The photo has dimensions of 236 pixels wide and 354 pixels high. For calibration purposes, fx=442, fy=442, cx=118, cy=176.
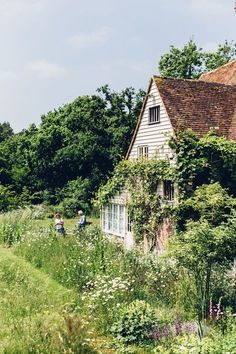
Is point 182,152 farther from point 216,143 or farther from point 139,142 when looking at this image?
point 139,142

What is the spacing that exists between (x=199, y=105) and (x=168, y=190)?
4.67m

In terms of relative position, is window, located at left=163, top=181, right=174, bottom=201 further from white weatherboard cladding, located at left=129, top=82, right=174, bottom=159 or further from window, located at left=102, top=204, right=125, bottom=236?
window, located at left=102, top=204, right=125, bottom=236

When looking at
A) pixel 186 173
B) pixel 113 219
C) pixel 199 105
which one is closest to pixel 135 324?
pixel 186 173

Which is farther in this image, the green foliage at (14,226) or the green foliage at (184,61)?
the green foliage at (184,61)

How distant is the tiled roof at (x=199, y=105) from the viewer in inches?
803

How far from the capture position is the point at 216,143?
60.5 ft

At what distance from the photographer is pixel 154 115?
862 inches

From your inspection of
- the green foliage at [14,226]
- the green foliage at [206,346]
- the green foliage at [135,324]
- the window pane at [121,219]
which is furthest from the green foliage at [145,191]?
the green foliage at [206,346]

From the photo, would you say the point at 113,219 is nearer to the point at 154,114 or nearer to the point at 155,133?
the point at 155,133

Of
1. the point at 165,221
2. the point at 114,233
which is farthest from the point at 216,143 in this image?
the point at 114,233

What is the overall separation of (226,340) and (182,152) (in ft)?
38.1

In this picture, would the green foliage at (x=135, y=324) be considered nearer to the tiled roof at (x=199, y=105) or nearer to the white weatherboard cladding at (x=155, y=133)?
the white weatherboard cladding at (x=155, y=133)

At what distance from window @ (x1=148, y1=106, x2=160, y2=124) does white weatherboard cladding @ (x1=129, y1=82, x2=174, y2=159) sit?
0.15m

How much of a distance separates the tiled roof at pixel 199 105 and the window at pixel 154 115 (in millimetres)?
828
